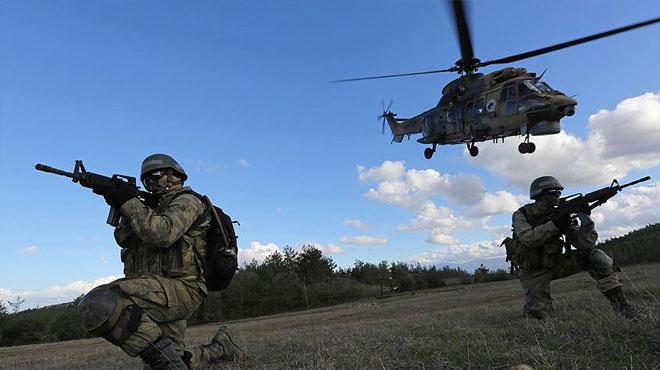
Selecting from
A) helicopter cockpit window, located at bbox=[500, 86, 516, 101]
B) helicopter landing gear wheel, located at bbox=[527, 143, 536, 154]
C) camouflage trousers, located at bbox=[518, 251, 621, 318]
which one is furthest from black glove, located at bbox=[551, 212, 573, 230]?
helicopter cockpit window, located at bbox=[500, 86, 516, 101]

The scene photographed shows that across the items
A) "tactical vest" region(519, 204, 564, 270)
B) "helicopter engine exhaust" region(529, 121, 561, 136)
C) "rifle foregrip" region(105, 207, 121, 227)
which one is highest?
"helicopter engine exhaust" region(529, 121, 561, 136)

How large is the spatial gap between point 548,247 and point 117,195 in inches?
216

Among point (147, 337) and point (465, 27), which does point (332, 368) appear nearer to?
point (147, 337)

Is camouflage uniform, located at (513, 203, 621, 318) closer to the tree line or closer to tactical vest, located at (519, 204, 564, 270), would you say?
tactical vest, located at (519, 204, 564, 270)

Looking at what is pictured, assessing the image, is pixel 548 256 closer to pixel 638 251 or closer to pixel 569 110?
pixel 569 110

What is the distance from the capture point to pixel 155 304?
166 inches

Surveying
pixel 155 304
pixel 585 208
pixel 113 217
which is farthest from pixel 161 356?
pixel 585 208

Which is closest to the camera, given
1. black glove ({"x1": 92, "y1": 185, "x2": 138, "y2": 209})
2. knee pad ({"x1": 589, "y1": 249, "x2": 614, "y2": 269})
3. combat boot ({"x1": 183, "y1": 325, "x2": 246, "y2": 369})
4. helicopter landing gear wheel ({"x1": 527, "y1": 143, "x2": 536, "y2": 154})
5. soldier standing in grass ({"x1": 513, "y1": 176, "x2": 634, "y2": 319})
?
black glove ({"x1": 92, "y1": 185, "x2": 138, "y2": 209})

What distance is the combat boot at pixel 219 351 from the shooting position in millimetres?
5040

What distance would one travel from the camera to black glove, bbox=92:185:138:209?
4.24 meters

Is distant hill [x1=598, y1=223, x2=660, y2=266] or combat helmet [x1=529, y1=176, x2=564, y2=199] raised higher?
combat helmet [x1=529, y1=176, x2=564, y2=199]

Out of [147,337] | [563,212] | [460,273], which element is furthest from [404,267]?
[147,337]

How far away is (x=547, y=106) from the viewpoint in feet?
54.2

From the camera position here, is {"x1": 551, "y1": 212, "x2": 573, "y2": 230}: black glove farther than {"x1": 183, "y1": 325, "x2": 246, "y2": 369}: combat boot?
Yes
